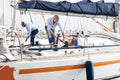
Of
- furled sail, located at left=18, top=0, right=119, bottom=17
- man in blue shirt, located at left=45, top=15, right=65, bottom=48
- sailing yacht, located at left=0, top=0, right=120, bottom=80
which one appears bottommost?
sailing yacht, located at left=0, top=0, right=120, bottom=80

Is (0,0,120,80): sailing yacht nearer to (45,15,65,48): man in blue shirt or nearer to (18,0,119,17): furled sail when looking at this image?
(18,0,119,17): furled sail

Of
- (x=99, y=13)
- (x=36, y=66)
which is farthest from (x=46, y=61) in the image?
(x=99, y=13)

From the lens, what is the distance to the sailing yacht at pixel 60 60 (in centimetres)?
600

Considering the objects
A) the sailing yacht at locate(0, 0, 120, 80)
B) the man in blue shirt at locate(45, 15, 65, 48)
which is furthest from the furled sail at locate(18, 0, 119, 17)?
the man in blue shirt at locate(45, 15, 65, 48)

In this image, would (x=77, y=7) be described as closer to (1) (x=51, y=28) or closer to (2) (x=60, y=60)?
(1) (x=51, y=28)

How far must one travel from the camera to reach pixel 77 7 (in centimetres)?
852

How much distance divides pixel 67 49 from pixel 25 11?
1.51 m

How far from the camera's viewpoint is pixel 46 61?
6.19m

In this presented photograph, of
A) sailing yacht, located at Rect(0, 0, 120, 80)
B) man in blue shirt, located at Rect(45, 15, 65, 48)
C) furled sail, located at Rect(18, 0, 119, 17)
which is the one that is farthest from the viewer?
man in blue shirt, located at Rect(45, 15, 65, 48)

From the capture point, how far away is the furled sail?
7779 millimetres

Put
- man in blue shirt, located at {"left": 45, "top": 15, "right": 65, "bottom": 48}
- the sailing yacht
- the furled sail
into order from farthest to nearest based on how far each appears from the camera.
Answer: man in blue shirt, located at {"left": 45, "top": 15, "right": 65, "bottom": 48}, the furled sail, the sailing yacht

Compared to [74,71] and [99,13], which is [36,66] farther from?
[99,13]

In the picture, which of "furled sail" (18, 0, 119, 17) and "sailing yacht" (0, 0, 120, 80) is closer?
"sailing yacht" (0, 0, 120, 80)

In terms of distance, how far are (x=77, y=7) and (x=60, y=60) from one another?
8.53 feet
